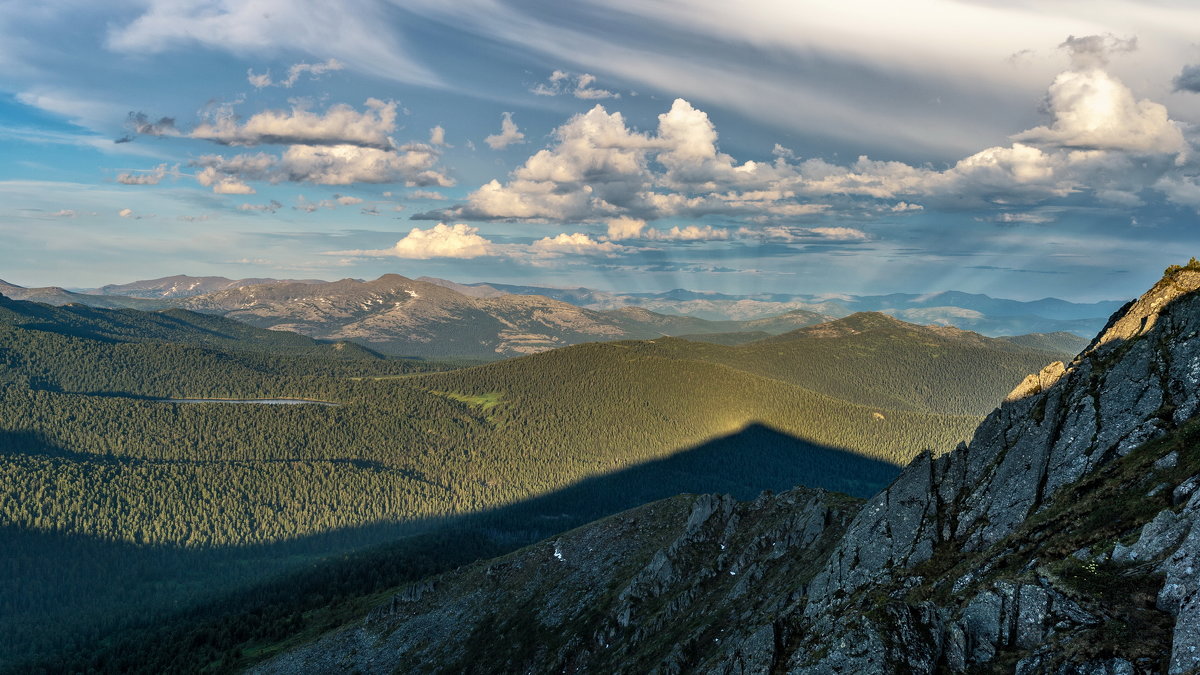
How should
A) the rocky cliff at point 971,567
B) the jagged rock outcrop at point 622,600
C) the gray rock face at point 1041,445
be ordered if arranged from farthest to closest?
the jagged rock outcrop at point 622,600, the gray rock face at point 1041,445, the rocky cliff at point 971,567

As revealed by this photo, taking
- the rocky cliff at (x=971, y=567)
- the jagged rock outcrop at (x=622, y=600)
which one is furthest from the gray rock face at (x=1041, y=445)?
the jagged rock outcrop at (x=622, y=600)

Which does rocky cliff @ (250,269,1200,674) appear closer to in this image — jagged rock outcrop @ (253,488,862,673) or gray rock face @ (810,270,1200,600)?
gray rock face @ (810,270,1200,600)

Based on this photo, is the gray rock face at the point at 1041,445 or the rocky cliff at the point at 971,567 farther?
the gray rock face at the point at 1041,445

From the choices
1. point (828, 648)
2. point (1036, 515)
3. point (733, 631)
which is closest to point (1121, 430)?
point (1036, 515)

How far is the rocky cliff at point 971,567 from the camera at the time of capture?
143ft

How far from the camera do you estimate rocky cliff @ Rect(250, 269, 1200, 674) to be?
143ft

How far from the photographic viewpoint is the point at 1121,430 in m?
64.4

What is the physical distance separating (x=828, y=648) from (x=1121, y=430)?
119 ft

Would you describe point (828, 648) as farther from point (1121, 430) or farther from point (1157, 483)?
point (1121, 430)

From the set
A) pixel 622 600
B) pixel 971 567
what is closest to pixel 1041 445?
pixel 971 567

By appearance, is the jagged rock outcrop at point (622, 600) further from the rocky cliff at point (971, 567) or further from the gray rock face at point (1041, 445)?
the gray rock face at point (1041, 445)

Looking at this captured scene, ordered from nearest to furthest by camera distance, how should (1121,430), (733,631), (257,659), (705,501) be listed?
1. (1121,430)
2. (733,631)
3. (705,501)
4. (257,659)

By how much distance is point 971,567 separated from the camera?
5788 cm

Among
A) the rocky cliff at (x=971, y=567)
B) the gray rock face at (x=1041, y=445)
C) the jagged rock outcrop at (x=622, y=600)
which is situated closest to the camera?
the rocky cliff at (x=971, y=567)
